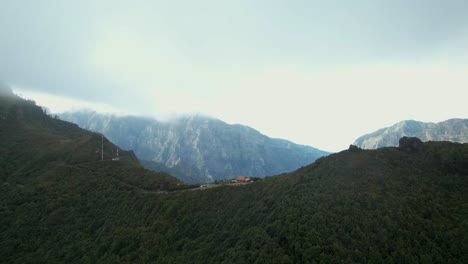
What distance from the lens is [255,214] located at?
71562 mm

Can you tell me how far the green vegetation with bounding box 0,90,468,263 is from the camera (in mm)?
53125

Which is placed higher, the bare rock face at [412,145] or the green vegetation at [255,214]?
the bare rock face at [412,145]

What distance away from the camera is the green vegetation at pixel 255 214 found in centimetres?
5312

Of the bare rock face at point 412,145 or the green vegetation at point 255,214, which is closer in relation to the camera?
the green vegetation at point 255,214

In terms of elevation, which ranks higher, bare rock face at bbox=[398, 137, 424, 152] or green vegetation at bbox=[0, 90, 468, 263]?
bare rock face at bbox=[398, 137, 424, 152]

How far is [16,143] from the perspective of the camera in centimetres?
14850

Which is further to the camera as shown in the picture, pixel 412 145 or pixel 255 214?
pixel 412 145

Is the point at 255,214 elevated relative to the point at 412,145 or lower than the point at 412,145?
lower

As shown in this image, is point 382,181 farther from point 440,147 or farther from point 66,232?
point 66,232

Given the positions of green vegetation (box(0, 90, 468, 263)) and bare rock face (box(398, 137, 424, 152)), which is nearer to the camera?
green vegetation (box(0, 90, 468, 263))

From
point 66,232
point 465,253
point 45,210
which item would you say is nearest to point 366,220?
point 465,253

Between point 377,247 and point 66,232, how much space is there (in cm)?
9154

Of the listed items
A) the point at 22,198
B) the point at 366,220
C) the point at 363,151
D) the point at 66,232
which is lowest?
the point at 66,232

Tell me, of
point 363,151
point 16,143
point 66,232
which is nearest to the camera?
point 363,151
